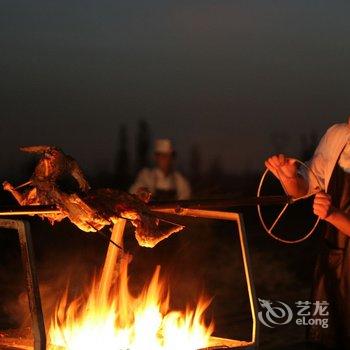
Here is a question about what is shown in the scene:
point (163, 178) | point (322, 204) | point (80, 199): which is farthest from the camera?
point (163, 178)

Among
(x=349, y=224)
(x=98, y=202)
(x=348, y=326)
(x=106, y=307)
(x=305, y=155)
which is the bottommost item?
(x=305, y=155)

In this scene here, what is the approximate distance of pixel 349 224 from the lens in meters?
5.12

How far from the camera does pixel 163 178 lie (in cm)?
885

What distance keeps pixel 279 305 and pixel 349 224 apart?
4825mm

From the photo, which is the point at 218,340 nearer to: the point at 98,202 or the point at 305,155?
the point at 98,202

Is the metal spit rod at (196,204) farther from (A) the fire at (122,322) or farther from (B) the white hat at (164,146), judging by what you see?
(B) the white hat at (164,146)

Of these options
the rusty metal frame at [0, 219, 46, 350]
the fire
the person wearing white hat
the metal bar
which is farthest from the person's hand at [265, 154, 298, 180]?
the person wearing white hat

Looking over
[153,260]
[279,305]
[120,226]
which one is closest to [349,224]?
[120,226]

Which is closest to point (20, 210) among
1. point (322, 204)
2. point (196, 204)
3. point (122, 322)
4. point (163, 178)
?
point (196, 204)

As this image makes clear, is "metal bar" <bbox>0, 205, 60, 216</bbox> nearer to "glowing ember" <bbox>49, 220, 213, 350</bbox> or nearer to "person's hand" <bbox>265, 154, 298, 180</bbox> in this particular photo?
"glowing ember" <bbox>49, 220, 213, 350</bbox>

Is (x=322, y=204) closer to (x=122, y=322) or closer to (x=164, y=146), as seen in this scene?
(x=122, y=322)

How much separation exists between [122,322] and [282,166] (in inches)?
53.4

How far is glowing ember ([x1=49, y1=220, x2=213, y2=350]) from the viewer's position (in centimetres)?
484

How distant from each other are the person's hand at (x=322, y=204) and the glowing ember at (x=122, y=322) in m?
0.92
